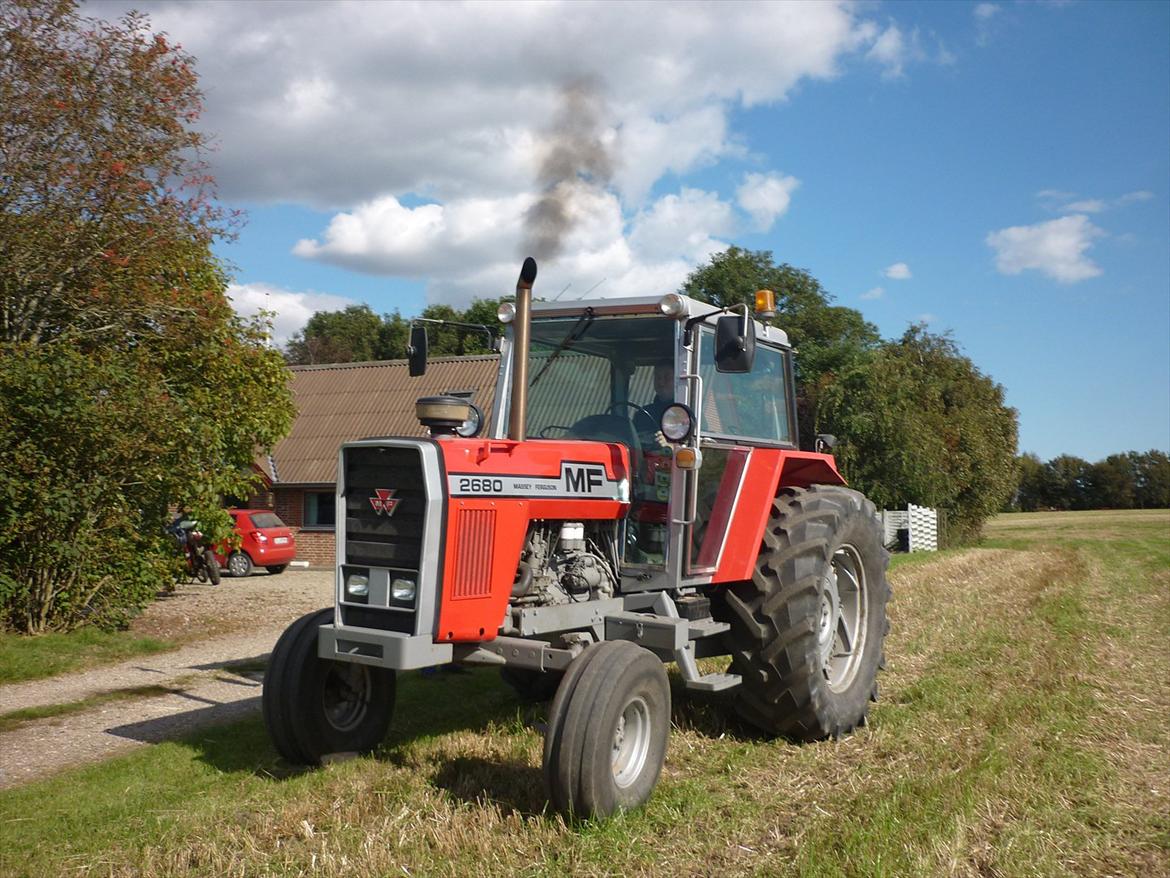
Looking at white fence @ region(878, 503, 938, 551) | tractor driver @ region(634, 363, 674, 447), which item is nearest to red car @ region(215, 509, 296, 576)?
white fence @ region(878, 503, 938, 551)

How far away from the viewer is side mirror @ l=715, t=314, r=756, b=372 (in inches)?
203

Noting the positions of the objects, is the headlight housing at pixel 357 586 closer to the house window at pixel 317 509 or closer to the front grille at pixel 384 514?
the front grille at pixel 384 514

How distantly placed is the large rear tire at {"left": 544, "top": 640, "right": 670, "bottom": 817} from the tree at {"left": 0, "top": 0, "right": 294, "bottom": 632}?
6874 mm

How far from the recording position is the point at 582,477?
17.4 ft

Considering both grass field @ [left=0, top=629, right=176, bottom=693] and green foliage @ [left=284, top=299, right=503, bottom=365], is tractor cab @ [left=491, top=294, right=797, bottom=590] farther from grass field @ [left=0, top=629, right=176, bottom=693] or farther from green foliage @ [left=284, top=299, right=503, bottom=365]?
green foliage @ [left=284, top=299, right=503, bottom=365]

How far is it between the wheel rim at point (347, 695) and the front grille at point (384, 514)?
2.84ft

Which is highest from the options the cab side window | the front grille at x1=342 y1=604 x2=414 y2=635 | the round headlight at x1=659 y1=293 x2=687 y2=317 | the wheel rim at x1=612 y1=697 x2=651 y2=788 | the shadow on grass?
the round headlight at x1=659 y1=293 x2=687 y2=317

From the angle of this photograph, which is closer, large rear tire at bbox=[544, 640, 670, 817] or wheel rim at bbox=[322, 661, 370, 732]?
large rear tire at bbox=[544, 640, 670, 817]

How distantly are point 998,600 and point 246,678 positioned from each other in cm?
849

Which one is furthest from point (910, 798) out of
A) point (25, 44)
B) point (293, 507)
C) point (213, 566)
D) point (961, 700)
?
point (293, 507)

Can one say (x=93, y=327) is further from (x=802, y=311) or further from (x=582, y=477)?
(x=802, y=311)

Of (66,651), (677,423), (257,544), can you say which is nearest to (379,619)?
(677,423)

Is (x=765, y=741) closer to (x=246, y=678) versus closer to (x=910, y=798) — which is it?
(x=910, y=798)

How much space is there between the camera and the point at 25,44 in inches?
406
